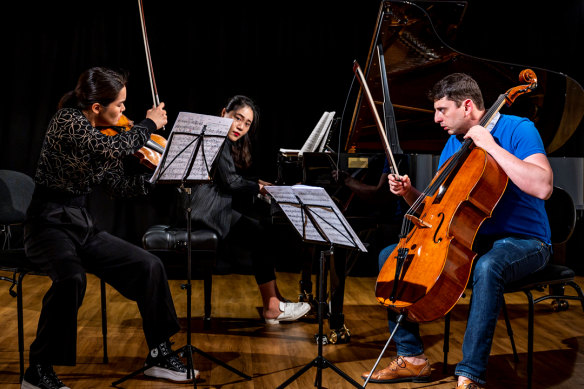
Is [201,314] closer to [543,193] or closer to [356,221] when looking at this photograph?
[356,221]

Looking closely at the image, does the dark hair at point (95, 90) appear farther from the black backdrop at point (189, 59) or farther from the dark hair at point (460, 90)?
the black backdrop at point (189, 59)

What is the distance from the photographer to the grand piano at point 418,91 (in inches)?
115

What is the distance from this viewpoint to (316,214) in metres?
2.05

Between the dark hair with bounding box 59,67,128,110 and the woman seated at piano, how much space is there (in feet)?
3.24

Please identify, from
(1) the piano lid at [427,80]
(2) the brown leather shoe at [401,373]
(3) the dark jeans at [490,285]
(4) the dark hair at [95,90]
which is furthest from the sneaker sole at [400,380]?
(4) the dark hair at [95,90]

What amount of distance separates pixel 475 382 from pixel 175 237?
186 centimetres

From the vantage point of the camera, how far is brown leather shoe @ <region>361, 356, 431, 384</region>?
236 centimetres

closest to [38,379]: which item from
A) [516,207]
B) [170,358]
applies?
[170,358]

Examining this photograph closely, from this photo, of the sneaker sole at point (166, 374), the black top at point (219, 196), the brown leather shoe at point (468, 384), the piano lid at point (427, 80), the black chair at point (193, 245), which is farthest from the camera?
the black top at point (219, 196)

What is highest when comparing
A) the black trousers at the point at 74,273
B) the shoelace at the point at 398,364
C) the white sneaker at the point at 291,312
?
the black trousers at the point at 74,273

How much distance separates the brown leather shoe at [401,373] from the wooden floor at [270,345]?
1.5 inches

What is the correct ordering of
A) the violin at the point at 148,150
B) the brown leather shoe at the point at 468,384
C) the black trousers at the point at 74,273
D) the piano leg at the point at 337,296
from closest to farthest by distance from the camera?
the brown leather shoe at the point at 468,384 < the black trousers at the point at 74,273 < the violin at the point at 148,150 < the piano leg at the point at 337,296

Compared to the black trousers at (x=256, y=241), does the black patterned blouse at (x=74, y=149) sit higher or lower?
higher

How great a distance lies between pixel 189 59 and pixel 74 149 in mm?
3157
